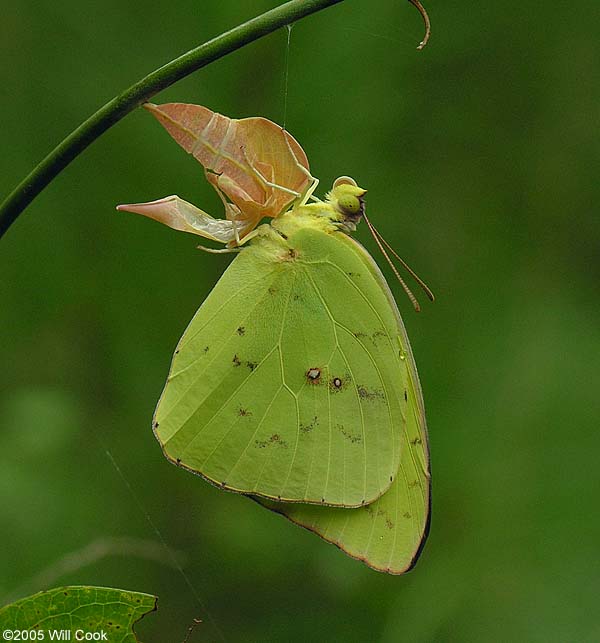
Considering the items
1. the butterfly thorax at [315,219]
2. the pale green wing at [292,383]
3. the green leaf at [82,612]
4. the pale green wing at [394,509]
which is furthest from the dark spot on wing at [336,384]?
→ the green leaf at [82,612]

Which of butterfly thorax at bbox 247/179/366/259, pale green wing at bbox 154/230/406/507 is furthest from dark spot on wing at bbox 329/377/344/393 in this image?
butterfly thorax at bbox 247/179/366/259

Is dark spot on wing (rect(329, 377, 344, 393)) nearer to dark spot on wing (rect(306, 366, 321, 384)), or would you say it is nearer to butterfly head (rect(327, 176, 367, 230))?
dark spot on wing (rect(306, 366, 321, 384))

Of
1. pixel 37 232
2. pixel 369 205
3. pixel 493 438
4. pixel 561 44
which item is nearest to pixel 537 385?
pixel 493 438

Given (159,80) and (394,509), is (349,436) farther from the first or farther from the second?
(159,80)

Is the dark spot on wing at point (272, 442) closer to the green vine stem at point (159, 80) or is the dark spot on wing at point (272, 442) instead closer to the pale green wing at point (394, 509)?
the pale green wing at point (394, 509)

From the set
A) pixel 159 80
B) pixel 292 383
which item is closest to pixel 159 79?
pixel 159 80
